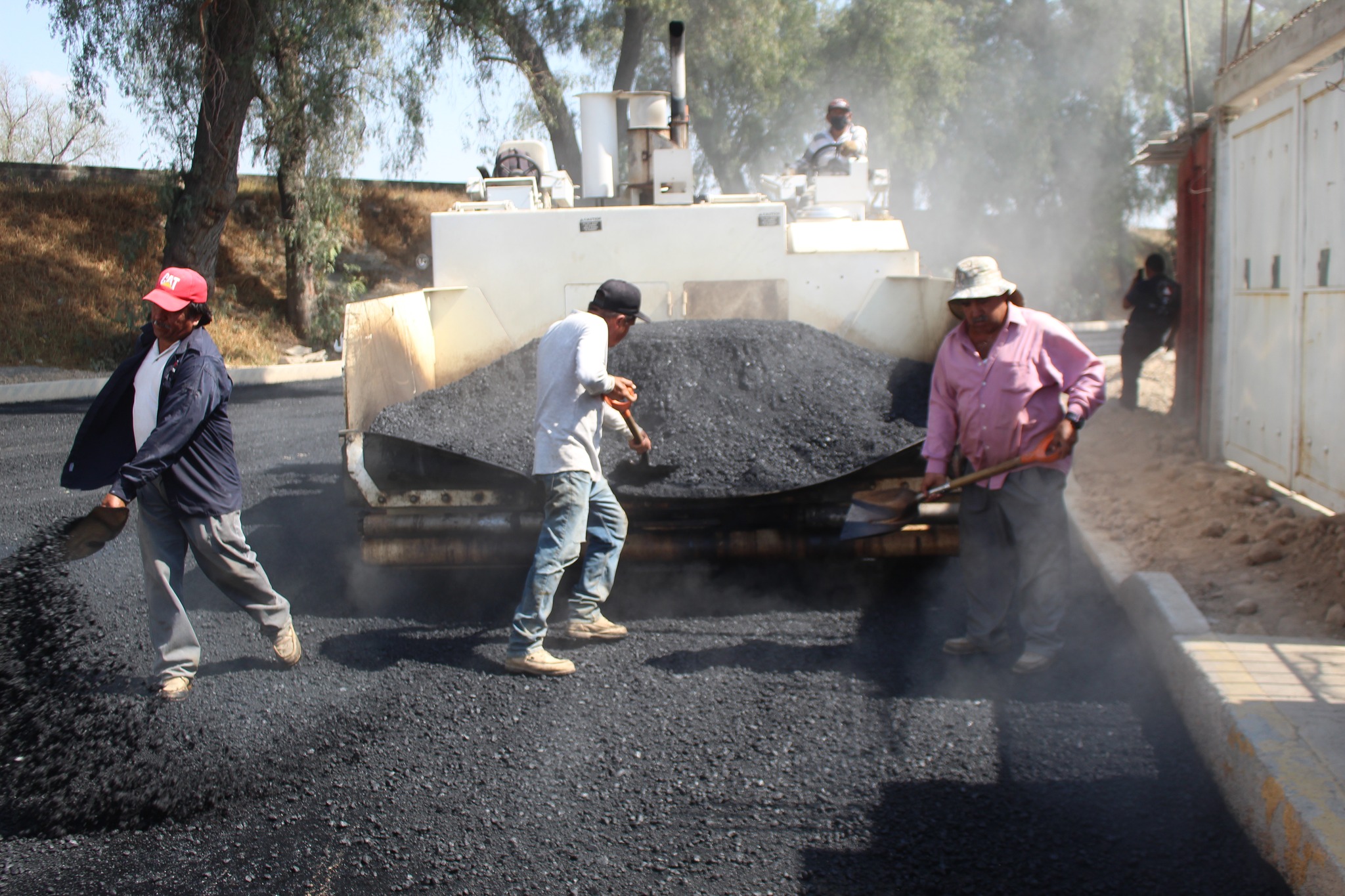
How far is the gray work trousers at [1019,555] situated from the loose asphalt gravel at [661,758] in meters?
0.18

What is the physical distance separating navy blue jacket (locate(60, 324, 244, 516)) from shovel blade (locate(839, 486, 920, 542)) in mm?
2247

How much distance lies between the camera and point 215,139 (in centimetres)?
1320

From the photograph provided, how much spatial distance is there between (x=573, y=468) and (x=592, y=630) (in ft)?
2.17

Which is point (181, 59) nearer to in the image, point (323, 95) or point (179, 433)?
point (323, 95)

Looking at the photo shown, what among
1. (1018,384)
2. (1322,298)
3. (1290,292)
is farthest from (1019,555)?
(1290,292)

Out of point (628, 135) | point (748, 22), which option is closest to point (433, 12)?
point (748, 22)

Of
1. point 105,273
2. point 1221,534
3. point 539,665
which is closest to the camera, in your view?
point 539,665

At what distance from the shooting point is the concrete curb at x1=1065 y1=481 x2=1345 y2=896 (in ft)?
8.22

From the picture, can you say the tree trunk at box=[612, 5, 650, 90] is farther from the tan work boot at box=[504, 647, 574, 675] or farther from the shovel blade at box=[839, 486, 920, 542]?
the tan work boot at box=[504, 647, 574, 675]

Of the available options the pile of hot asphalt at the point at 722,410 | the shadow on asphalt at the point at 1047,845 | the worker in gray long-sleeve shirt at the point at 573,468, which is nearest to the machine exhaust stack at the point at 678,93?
the pile of hot asphalt at the point at 722,410

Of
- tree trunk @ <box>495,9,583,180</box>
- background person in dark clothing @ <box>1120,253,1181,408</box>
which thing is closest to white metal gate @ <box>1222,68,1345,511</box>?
background person in dark clothing @ <box>1120,253,1181,408</box>

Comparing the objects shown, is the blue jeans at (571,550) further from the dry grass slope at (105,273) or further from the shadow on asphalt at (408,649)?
the dry grass slope at (105,273)

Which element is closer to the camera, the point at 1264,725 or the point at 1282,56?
the point at 1264,725

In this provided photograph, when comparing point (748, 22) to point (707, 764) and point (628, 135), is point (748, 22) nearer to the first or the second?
point (628, 135)
